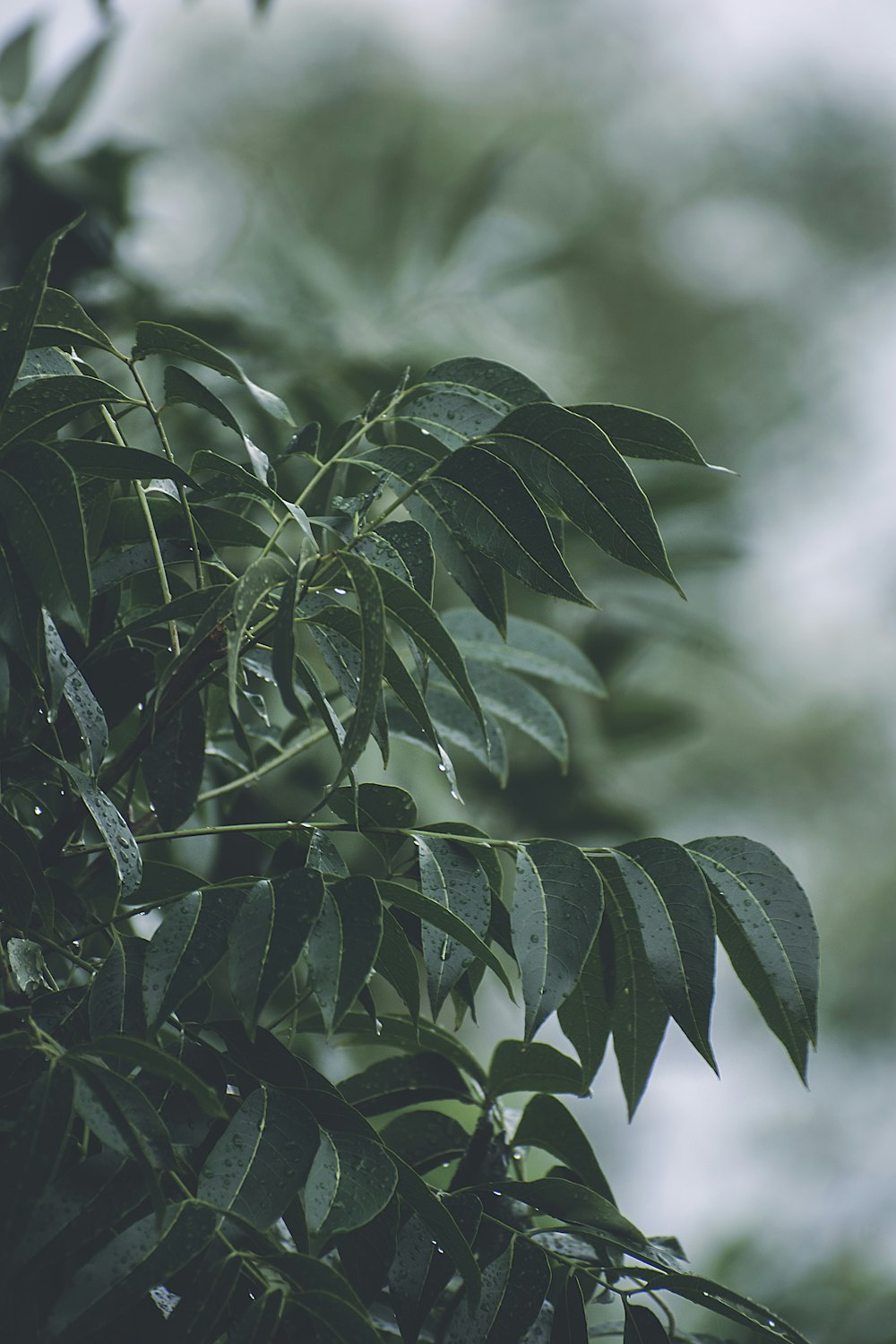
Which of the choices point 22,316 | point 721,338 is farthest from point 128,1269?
point 721,338

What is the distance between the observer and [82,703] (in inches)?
14.0

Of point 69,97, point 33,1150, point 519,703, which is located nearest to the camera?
point 33,1150

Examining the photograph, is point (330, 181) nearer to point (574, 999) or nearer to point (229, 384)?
point (229, 384)

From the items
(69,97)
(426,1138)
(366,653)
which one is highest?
(69,97)

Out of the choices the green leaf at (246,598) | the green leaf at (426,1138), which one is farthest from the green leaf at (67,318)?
the green leaf at (426,1138)

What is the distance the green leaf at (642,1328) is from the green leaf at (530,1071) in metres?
0.08

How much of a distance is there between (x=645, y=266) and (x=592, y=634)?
4.19m

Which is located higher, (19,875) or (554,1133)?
(19,875)

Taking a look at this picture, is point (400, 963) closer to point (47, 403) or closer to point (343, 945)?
point (343, 945)

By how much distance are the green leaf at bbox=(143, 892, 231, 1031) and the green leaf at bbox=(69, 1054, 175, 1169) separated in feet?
0.07

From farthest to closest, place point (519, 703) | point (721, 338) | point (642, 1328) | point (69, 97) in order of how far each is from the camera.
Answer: point (721, 338) < point (69, 97) < point (519, 703) < point (642, 1328)

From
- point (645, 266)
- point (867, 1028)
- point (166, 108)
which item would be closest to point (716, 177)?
point (645, 266)

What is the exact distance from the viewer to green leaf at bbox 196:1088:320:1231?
0.30m

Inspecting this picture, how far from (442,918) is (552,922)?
0.04 metres
